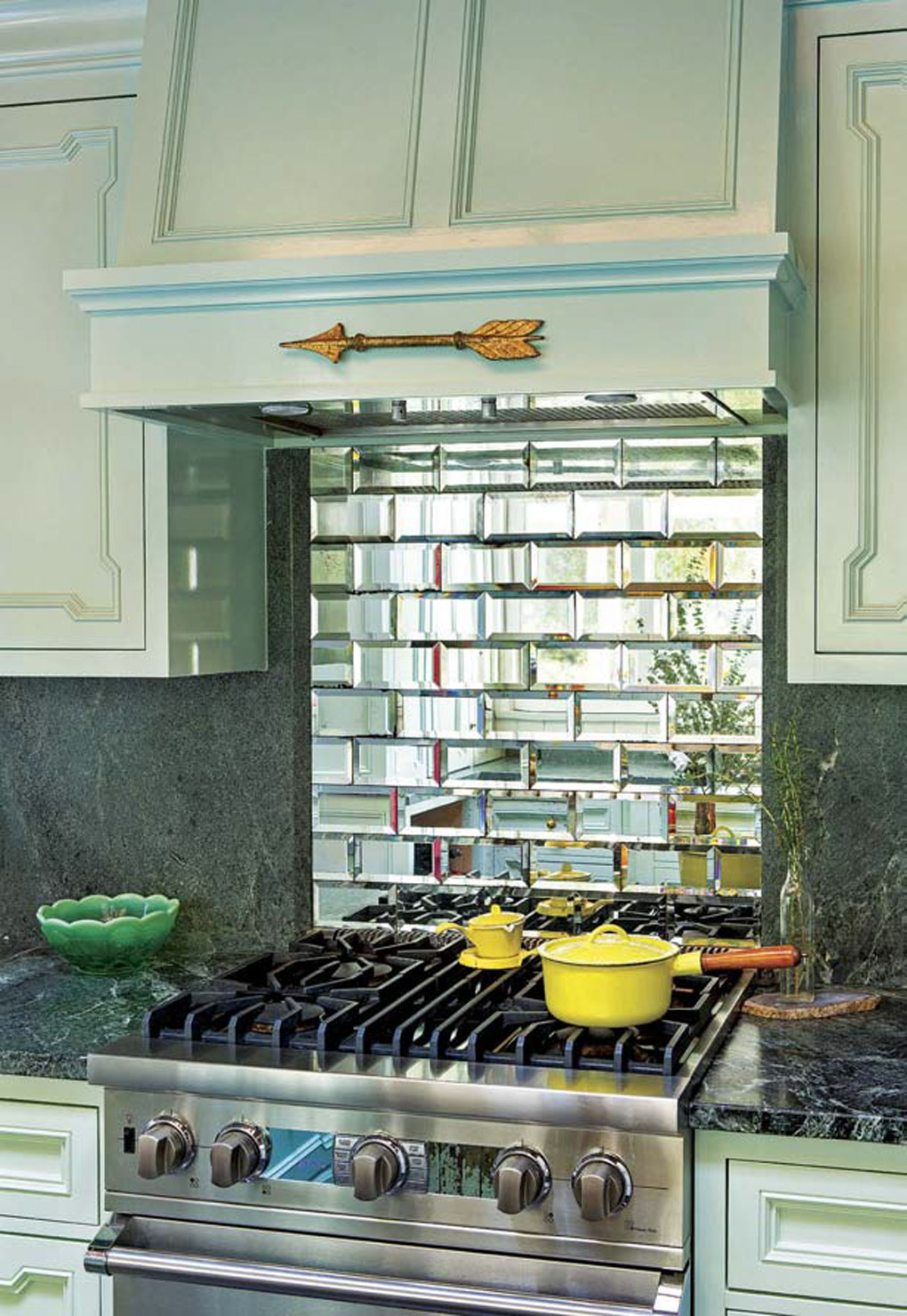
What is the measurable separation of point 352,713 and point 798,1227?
1.31 metres

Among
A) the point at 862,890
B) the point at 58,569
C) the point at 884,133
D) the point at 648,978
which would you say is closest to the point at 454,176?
the point at 884,133

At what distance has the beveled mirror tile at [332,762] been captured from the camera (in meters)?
3.02

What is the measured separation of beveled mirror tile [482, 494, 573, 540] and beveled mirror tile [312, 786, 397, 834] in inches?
20.9

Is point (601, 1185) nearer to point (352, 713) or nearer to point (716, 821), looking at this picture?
point (716, 821)

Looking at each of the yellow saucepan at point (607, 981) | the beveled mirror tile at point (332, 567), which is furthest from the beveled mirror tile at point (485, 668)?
the yellow saucepan at point (607, 981)

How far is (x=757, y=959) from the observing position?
8.12 ft

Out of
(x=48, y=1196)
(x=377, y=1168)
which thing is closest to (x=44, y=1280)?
(x=48, y=1196)

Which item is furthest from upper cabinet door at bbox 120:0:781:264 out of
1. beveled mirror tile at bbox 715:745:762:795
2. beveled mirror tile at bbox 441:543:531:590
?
beveled mirror tile at bbox 715:745:762:795

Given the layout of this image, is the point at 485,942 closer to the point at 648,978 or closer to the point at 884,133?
the point at 648,978

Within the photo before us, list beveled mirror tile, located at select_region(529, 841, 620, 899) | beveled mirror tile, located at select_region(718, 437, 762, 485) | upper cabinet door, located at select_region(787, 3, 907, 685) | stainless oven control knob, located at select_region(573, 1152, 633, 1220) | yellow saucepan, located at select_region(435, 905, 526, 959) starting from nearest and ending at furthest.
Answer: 1. stainless oven control knob, located at select_region(573, 1152, 633, 1220)
2. upper cabinet door, located at select_region(787, 3, 907, 685)
3. yellow saucepan, located at select_region(435, 905, 526, 959)
4. beveled mirror tile, located at select_region(718, 437, 762, 485)
5. beveled mirror tile, located at select_region(529, 841, 620, 899)

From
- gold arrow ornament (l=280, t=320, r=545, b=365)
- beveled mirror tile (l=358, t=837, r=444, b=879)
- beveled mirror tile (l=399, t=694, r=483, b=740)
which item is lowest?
beveled mirror tile (l=358, t=837, r=444, b=879)

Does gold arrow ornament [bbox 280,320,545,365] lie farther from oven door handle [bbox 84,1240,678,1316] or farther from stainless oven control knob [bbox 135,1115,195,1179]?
oven door handle [bbox 84,1240,678,1316]

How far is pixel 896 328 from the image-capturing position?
237 centimetres

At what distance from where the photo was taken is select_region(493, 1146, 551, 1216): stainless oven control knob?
1.99 m
